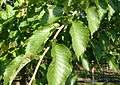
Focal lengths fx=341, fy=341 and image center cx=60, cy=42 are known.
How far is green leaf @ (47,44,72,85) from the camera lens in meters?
1.13

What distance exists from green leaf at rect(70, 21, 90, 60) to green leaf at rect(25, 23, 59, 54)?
0.09m

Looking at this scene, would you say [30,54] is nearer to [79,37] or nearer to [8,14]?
[79,37]

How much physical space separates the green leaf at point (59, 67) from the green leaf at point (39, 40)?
49 millimetres

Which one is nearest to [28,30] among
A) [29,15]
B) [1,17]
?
[29,15]

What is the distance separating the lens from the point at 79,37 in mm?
1249

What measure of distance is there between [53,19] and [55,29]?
0.05 m

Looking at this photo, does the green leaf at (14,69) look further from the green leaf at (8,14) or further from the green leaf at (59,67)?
the green leaf at (8,14)

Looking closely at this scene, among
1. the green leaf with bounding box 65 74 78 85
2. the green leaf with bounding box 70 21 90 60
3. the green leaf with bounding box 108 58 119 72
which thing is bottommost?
the green leaf with bounding box 108 58 119 72

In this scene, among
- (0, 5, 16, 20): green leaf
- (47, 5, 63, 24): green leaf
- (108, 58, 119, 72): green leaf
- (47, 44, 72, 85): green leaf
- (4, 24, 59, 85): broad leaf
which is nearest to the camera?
(47, 44, 72, 85): green leaf

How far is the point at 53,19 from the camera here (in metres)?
1.37

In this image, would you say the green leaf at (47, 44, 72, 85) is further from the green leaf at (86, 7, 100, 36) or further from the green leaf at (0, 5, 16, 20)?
the green leaf at (0, 5, 16, 20)

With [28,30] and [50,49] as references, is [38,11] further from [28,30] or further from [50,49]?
[50,49]

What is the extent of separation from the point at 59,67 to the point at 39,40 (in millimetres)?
155

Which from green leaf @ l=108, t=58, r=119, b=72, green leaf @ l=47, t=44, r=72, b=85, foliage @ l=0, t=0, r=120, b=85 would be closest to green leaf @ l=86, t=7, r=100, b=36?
foliage @ l=0, t=0, r=120, b=85
